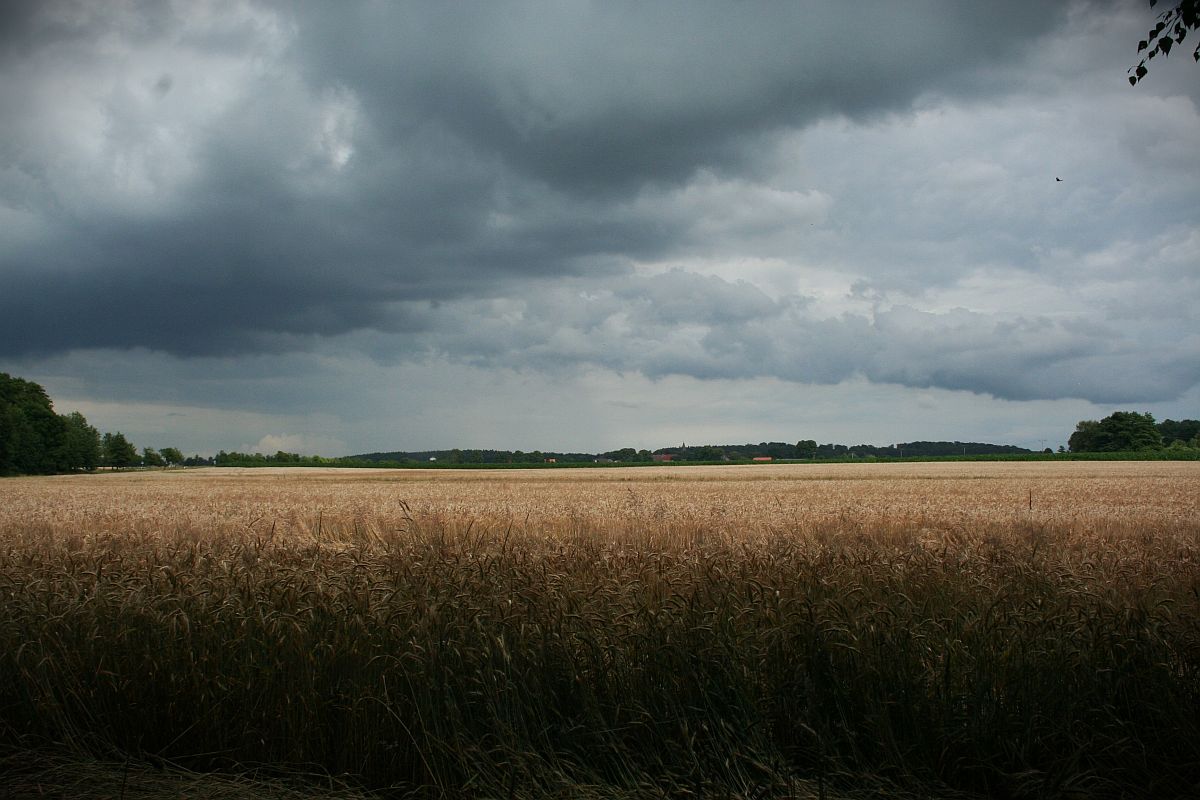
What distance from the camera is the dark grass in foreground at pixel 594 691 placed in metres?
4.12

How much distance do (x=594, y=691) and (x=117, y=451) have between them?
21431cm

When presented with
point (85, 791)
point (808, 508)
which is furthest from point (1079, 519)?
point (85, 791)

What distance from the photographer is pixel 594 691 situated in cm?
464

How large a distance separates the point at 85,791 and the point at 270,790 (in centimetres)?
101

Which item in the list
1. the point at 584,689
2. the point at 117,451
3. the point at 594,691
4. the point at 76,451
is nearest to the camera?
the point at 584,689

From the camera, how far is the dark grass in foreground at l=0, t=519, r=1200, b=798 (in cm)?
412

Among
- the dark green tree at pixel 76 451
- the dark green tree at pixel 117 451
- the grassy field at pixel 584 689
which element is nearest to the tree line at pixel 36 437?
the dark green tree at pixel 76 451

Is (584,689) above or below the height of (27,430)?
below

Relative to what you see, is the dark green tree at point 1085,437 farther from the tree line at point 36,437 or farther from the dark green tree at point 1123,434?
the tree line at point 36,437

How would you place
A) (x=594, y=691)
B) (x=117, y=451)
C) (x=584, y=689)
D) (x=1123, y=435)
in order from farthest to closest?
(x=117, y=451), (x=1123, y=435), (x=594, y=691), (x=584, y=689)

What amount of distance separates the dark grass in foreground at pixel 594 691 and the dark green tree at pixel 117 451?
689ft

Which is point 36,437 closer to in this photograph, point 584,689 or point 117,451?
point 117,451

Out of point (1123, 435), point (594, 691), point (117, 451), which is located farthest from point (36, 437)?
point (1123, 435)

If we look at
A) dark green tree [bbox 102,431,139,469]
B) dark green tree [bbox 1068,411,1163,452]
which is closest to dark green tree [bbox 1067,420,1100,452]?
dark green tree [bbox 1068,411,1163,452]
